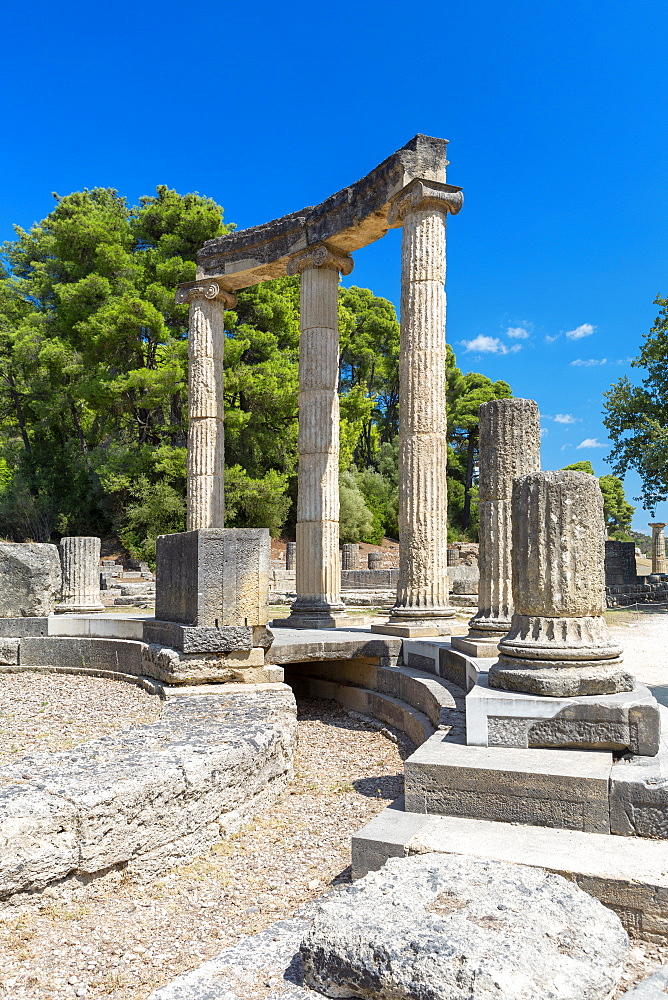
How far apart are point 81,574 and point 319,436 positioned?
17.8 feet

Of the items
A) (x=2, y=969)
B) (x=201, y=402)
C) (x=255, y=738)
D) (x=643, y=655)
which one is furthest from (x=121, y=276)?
(x=2, y=969)

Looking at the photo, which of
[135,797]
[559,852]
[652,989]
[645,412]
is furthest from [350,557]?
[652,989]

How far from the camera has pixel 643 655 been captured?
34.4ft

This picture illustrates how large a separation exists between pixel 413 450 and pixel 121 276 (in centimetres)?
2259

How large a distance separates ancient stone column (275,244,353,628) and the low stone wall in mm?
5871

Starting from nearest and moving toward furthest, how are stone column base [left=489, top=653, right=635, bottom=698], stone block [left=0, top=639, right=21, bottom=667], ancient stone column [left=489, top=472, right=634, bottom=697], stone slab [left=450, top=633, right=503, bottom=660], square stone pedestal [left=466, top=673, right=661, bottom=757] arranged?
square stone pedestal [left=466, top=673, right=661, bottom=757] < stone column base [left=489, top=653, right=635, bottom=698] < ancient stone column [left=489, top=472, right=634, bottom=697] < stone slab [left=450, top=633, right=503, bottom=660] < stone block [left=0, top=639, right=21, bottom=667]

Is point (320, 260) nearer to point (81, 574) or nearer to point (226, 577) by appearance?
point (226, 577)

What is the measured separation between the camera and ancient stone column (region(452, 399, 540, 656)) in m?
6.96

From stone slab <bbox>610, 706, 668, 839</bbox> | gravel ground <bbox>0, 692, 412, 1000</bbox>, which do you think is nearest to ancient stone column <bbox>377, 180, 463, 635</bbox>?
gravel ground <bbox>0, 692, 412, 1000</bbox>

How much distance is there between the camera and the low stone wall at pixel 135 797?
3619 millimetres

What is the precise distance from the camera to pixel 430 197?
970 centimetres

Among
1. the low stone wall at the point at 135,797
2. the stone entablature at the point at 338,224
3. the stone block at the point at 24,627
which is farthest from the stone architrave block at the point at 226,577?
the stone entablature at the point at 338,224

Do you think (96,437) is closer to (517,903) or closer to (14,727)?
(14,727)

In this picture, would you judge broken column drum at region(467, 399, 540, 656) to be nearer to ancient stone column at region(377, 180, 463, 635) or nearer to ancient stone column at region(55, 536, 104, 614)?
ancient stone column at region(377, 180, 463, 635)
